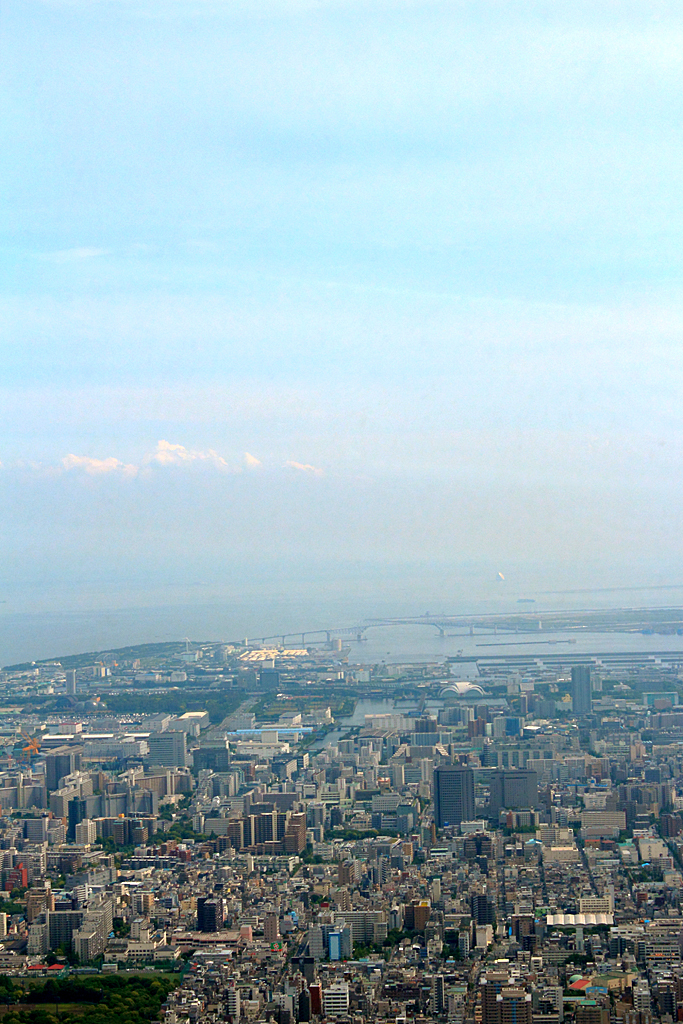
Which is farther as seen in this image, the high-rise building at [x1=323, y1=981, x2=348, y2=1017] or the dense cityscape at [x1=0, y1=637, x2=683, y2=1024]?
the dense cityscape at [x1=0, y1=637, x2=683, y2=1024]

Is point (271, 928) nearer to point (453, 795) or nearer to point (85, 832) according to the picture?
point (453, 795)

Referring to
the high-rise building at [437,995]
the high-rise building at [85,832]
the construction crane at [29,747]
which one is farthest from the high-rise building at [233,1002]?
the construction crane at [29,747]

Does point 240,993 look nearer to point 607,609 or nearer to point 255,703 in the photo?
point 255,703

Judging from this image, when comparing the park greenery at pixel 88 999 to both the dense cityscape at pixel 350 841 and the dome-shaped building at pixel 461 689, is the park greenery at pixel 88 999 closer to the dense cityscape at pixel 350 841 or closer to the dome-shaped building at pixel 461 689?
the dense cityscape at pixel 350 841

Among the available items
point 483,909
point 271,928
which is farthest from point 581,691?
point 271,928

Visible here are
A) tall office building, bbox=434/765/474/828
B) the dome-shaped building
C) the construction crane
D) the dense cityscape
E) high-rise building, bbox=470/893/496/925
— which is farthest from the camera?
the dome-shaped building

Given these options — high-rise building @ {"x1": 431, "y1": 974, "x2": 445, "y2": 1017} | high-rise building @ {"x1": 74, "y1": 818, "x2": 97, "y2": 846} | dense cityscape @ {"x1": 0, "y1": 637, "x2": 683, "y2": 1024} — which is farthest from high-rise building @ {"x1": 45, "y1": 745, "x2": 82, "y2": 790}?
high-rise building @ {"x1": 431, "y1": 974, "x2": 445, "y2": 1017}

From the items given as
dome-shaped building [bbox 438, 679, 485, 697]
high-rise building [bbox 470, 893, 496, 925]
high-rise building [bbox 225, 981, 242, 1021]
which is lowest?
high-rise building [bbox 225, 981, 242, 1021]

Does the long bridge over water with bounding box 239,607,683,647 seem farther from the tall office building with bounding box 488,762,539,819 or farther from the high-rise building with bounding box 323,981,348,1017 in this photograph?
the high-rise building with bounding box 323,981,348,1017
